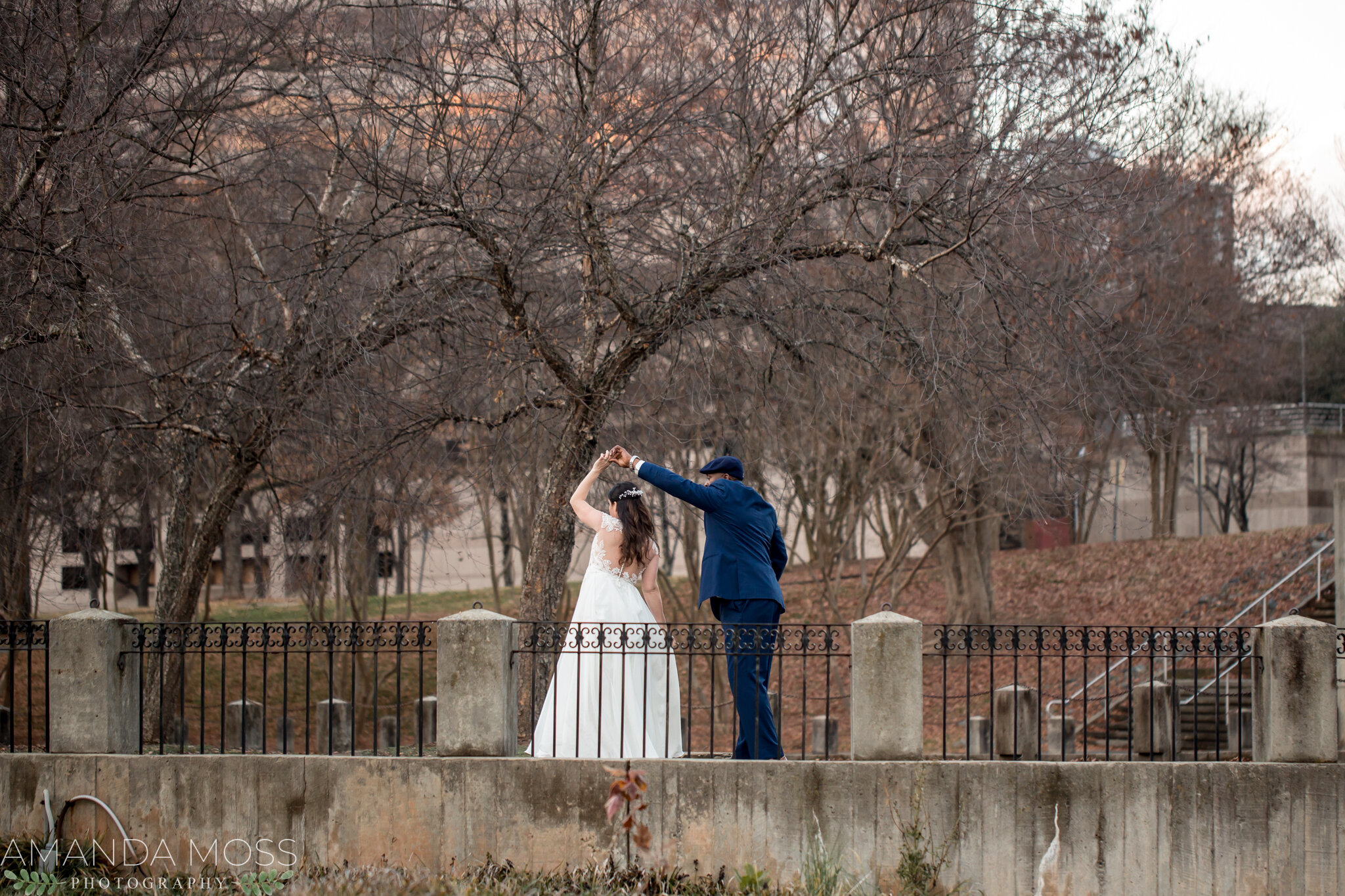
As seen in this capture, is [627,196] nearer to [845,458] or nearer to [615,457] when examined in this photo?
[615,457]

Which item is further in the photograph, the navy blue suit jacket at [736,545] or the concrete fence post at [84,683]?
the navy blue suit jacket at [736,545]

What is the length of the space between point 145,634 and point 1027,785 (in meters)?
5.75

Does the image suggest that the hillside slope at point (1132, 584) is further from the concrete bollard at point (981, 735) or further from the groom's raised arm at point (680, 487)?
the groom's raised arm at point (680, 487)

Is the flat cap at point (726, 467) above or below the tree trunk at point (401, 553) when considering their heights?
above

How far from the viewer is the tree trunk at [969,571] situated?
23344 millimetres

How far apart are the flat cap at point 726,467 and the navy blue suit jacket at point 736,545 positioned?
0.43ft

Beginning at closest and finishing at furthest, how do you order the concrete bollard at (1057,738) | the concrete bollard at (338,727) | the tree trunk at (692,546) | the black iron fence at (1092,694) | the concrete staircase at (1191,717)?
the black iron fence at (1092,694) → the concrete bollard at (338,727) → the concrete bollard at (1057,738) → the concrete staircase at (1191,717) → the tree trunk at (692,546)

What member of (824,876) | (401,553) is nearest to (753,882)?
(824,876)

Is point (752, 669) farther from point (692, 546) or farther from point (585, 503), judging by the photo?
point (692, 546)

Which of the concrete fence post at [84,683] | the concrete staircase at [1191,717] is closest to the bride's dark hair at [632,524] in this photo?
the concrete fence post at [84,683]

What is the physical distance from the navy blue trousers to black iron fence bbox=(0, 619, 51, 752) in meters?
4.15

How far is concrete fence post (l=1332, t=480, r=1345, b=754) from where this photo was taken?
32.1 ft

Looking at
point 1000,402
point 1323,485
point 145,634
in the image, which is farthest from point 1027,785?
point 1323,485

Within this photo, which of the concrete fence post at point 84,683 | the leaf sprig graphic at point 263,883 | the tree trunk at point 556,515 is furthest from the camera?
the tree trunk at point 556,515
